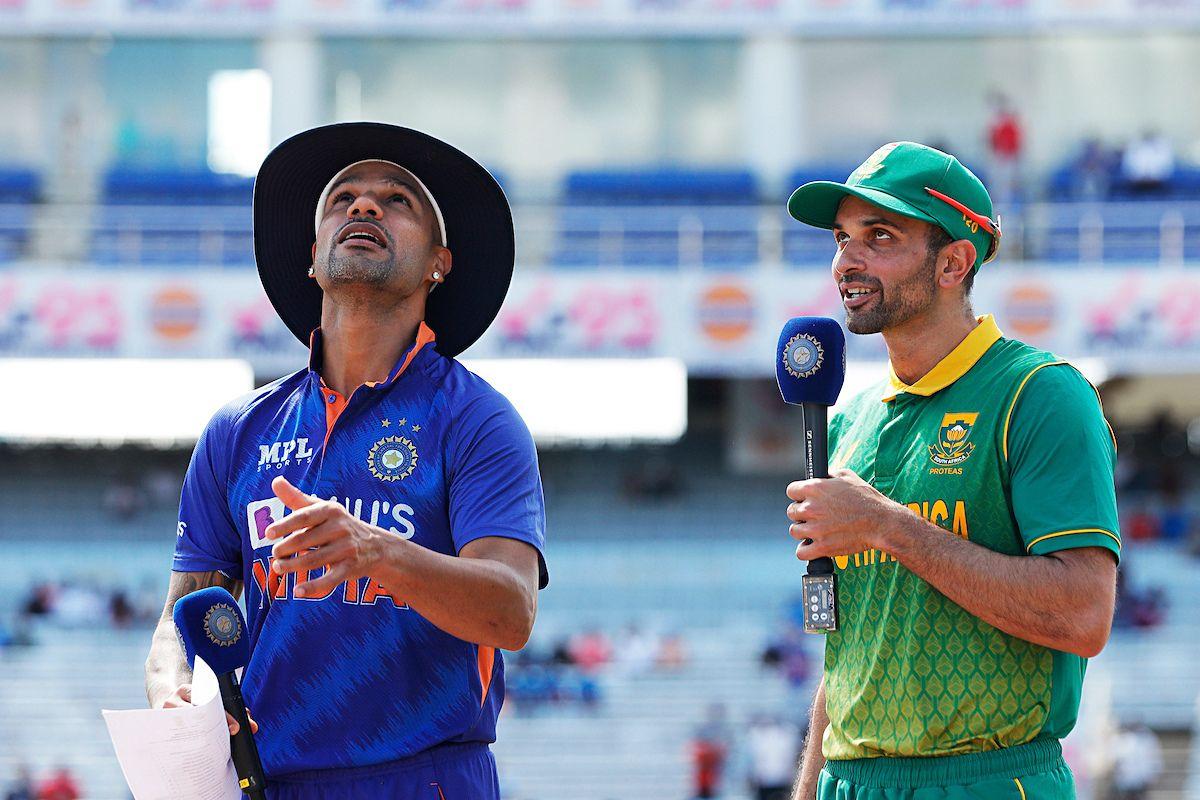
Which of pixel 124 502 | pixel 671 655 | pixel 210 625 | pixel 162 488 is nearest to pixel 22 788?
pixel 671 655

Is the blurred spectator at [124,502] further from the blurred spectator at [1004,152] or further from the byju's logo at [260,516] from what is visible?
the byju's logo at [260,516]

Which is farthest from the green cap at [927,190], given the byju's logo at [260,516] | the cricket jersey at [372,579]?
the byju's logo at [260,516]

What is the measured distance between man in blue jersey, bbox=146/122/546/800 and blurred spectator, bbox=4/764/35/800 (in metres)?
13.3

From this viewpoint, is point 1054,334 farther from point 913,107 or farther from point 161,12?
point 161,12

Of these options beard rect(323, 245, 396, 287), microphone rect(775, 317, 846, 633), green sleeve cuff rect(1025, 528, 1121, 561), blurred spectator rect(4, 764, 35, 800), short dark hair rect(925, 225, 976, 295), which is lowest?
blurred spectator rect(4, 764, 35, 800)

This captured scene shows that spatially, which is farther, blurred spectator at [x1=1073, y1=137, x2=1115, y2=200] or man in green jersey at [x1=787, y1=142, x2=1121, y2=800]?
blurred spectator at [x1=1073, y1=137, x2=1115, y2=200]

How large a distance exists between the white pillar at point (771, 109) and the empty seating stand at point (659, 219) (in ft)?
1.18

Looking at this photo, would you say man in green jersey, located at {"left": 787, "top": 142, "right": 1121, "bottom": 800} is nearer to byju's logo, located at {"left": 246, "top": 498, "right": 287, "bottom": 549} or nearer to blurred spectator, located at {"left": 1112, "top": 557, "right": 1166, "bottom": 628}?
byju's logo, located at {"left": 246, "top": 498, "right": 287, "bottom": 549}

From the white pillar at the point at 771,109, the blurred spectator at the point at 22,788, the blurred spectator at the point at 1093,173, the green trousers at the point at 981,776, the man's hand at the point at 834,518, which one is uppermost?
the white pillar at the point at 771,109

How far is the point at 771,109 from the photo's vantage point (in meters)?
24.2

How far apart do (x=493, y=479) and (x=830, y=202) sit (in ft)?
3.17

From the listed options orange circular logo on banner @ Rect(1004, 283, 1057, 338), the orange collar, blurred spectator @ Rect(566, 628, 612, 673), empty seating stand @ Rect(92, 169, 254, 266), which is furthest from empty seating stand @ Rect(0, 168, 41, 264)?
the orange collar

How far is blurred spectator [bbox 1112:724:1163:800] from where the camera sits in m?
15.9

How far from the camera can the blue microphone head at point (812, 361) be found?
3.13 metres
